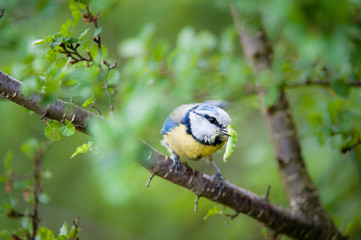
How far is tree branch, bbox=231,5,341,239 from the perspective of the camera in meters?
1.91

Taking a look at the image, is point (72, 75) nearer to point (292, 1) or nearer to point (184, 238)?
point (292, 1)

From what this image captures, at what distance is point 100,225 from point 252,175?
142 cm

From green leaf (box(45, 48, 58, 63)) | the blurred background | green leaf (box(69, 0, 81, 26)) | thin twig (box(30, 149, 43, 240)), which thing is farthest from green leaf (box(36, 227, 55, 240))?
green leaf (box(69, 0, 81, 26))

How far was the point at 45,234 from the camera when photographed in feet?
4.25

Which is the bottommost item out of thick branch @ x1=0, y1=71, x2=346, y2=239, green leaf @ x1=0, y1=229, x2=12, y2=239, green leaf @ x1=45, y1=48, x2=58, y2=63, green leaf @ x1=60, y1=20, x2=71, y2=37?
green leaf @ x1=0, y1=229, x2=12, y2=239

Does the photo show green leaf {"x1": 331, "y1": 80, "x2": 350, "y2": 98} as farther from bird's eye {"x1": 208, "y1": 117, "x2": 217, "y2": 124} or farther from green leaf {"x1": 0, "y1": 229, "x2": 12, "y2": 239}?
green leaf {"x1": 0, "y1": 229, "x2": 12, "y2": 239}

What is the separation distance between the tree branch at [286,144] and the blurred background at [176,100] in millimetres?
107

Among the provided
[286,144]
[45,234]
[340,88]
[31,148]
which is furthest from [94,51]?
[286,144]

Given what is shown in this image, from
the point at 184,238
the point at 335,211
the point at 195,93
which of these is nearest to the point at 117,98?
the point at 195,93

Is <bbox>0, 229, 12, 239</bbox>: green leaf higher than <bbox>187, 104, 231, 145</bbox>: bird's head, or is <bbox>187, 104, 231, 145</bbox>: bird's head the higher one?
<bbox>187, 104, 231, 145</bbox>: bird's head

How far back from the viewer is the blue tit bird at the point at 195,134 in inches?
68.4

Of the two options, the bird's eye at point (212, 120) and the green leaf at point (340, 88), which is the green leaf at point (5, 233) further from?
the green leaf at point (340, 88)

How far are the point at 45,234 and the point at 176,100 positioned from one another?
37.0 inches

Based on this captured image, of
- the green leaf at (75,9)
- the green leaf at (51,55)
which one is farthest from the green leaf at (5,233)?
the green leaf at (75,9)
